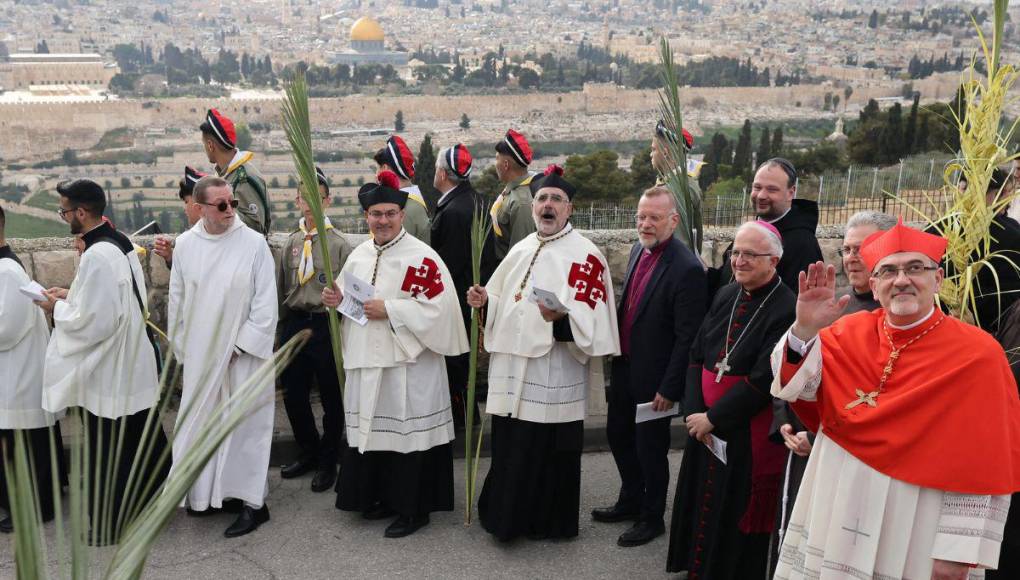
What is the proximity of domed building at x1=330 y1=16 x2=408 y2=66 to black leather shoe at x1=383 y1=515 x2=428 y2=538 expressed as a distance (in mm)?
127682

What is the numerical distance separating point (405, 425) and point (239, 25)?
171 metres

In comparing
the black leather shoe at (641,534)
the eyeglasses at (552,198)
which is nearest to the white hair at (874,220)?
the eyeglasses at (552,198)

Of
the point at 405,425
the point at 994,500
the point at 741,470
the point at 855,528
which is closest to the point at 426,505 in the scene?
the point at 405,425

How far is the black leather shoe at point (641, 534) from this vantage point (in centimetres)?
383

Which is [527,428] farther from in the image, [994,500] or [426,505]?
[994,500]

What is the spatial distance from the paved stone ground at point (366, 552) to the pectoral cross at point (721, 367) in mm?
875

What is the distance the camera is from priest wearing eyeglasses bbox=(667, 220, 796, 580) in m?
3.09

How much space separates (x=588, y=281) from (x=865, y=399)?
1.51 metres

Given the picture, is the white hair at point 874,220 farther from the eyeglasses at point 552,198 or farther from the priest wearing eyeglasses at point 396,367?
the priest wearing eyeglasses at point 396,367

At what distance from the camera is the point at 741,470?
3.21 m

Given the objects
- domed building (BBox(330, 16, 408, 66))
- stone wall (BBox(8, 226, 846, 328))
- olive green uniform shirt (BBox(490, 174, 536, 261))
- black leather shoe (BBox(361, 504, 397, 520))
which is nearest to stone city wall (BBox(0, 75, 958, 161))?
domed building (BBox(330, 16, 408, 66))

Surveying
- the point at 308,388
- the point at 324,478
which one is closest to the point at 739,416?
the point at 324,478

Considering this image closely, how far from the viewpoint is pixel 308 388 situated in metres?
4.54

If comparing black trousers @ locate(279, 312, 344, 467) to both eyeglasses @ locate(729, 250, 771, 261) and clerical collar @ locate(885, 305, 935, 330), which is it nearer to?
eyeglasses @ locate(729, 250, 771, 261)
